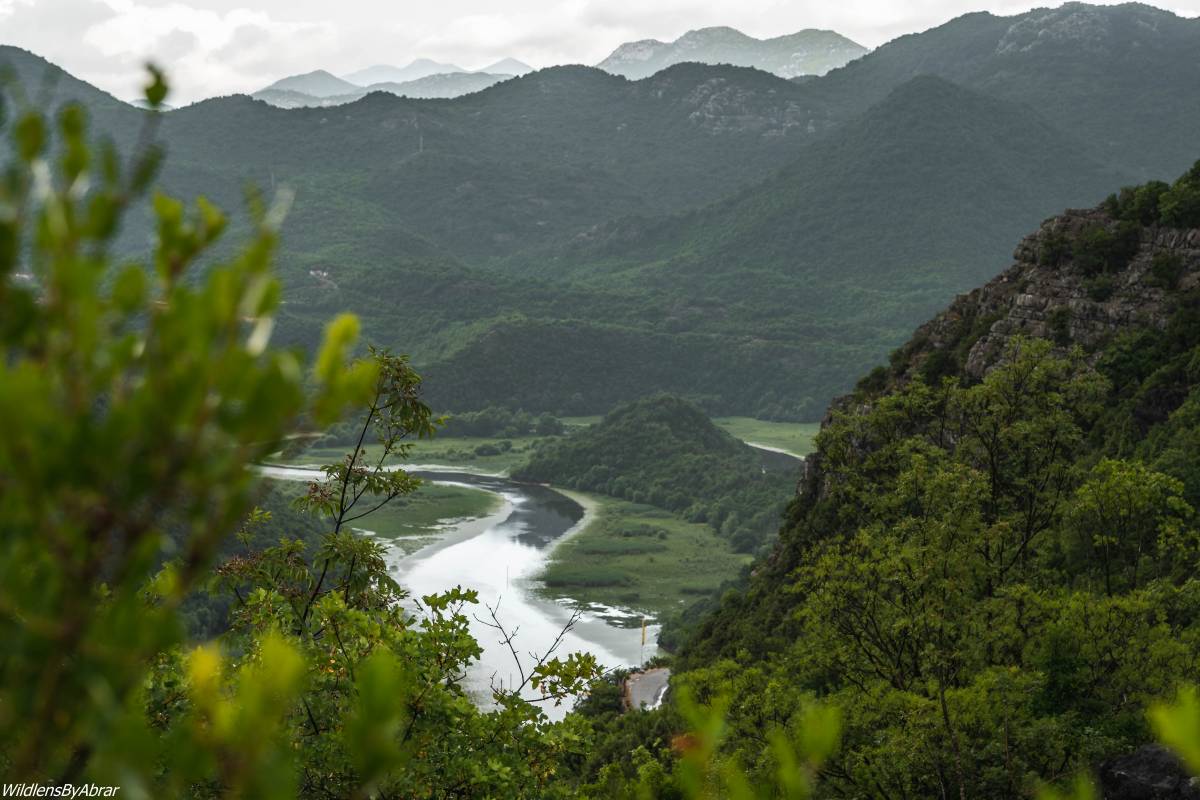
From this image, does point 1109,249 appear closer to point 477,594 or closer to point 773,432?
point 477,594

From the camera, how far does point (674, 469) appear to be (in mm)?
114250

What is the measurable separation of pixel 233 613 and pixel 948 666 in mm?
9924

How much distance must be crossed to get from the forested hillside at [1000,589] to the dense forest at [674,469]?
63.3m

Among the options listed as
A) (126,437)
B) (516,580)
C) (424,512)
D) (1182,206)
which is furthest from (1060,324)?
(424,512)

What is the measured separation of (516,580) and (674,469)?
41.6 m

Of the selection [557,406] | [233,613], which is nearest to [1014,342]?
[233,613]

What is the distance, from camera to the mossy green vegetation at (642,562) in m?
73.9

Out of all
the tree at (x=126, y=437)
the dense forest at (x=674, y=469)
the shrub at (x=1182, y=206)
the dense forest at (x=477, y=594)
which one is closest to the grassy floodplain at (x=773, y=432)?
the dense forest at (x=674, y=469)

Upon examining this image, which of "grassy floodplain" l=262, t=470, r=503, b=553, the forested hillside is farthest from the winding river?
the forested hillside

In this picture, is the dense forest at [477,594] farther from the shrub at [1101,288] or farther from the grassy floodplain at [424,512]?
the grassy floodplain at [424,512]

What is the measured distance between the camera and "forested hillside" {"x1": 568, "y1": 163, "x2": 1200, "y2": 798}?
1499 cm

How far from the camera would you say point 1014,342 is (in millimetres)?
23703

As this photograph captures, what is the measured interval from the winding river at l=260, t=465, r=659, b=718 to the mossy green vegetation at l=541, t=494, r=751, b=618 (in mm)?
1669

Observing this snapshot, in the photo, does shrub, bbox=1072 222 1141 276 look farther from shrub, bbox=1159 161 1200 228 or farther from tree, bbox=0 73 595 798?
tree, bbox=0 73 595 798
